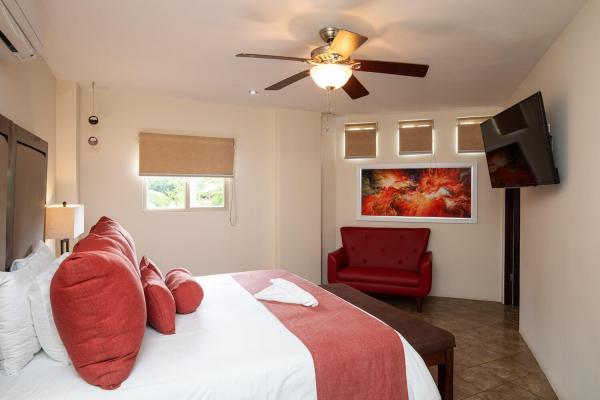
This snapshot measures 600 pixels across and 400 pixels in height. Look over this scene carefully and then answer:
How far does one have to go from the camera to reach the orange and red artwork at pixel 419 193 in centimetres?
469

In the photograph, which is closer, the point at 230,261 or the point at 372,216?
the point at 230,261

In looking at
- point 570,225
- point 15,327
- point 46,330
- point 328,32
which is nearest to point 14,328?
point 15,327

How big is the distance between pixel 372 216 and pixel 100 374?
13.5 ft

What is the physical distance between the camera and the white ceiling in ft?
7.11

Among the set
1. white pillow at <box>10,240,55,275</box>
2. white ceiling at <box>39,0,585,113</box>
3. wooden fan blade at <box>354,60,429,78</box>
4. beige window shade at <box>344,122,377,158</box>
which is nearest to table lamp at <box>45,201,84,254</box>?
white pillow at <box>10,240,55,275</box>

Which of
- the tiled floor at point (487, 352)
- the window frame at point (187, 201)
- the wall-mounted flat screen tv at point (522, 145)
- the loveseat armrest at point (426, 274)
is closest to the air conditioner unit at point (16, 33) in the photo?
the window frame at point (187, 201)

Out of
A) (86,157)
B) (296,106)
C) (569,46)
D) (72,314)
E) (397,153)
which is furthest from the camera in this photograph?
(397,153)

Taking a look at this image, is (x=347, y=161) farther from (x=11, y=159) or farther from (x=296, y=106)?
(x=11, y=159)

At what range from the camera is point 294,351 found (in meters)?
1.63

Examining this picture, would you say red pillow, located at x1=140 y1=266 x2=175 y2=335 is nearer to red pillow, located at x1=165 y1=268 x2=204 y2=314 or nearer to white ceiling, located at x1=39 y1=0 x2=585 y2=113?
red pillow, located at x1=165 y1=268 x2=204 y2=314

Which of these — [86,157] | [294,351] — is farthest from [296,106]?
[294,351]

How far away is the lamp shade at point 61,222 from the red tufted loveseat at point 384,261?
Result: 2843mm

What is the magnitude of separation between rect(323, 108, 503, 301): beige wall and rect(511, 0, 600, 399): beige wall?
5.10 ft

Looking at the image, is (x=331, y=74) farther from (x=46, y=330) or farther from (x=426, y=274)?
(x=426, y=274)
